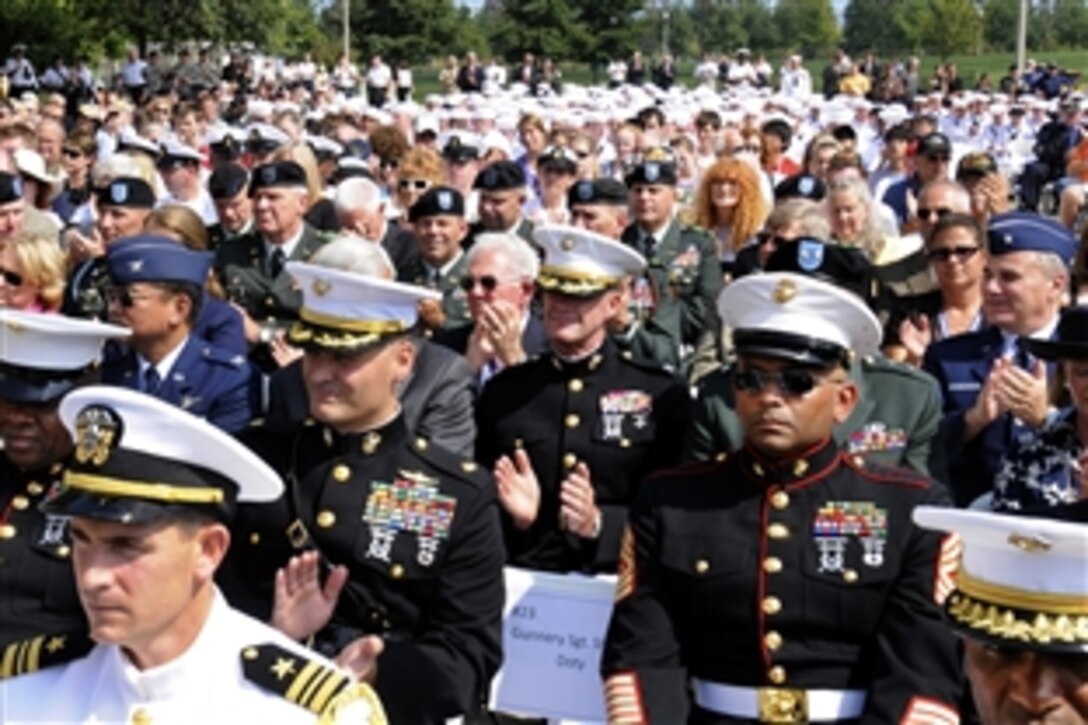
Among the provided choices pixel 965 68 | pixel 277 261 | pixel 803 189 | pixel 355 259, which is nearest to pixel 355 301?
pixel 355 259

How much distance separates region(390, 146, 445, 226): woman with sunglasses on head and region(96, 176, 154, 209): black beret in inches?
94.3

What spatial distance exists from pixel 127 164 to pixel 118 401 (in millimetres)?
7028

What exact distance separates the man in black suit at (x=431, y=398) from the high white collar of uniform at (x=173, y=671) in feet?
7.64

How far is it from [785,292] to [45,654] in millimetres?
2024

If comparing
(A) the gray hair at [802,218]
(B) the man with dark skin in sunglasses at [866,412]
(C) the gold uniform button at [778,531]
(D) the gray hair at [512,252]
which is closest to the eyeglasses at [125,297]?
(D) the gray hair at [512,252]

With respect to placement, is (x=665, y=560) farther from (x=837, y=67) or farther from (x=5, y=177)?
(x=837, y=67)

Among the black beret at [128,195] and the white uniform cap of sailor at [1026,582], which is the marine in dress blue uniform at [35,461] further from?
the black beret at [128,195]

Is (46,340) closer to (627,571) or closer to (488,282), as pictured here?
(627,571)

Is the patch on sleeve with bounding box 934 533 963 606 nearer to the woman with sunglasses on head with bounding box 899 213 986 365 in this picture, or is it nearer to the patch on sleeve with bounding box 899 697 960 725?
the patch on sleeve with bounding box 899 697 960 725

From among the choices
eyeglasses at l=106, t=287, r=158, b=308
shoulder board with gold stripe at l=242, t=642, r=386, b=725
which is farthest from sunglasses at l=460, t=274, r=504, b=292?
shoulder board with gold stripe at l=242, t=642, r=386, b=725

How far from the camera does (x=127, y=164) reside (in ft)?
32.8

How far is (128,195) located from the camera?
28.1ft

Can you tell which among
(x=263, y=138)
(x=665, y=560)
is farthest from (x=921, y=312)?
(x=263, y=138)

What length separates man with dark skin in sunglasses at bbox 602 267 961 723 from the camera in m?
4.34
